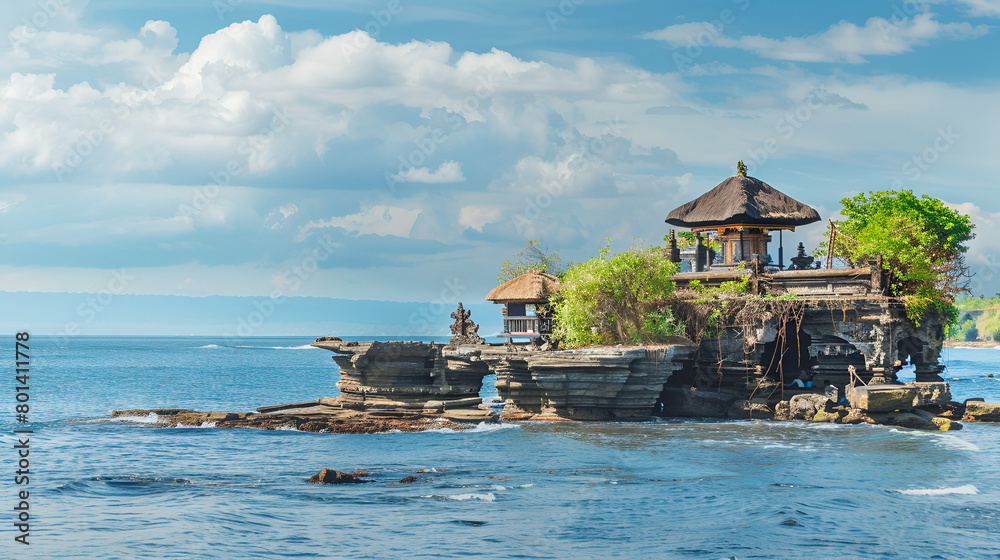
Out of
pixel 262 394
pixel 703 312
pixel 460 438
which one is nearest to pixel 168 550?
pixel 460 438

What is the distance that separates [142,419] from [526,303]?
19870 mm

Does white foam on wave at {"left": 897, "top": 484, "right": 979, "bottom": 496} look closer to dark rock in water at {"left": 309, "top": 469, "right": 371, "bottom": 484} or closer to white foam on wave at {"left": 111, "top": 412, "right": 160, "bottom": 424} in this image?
dark rock in water at {"left": 309, "top": 469, "right": 371, "bottom": 484}

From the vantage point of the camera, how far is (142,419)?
133 ft

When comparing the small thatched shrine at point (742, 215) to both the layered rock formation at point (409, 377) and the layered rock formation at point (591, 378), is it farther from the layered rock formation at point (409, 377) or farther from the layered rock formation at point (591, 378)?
the layered rock formation at point (409, 377)

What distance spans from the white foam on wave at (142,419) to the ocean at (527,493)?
3.88m

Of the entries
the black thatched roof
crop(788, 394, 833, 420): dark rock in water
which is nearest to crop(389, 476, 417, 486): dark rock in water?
crop(788, 394, 833, 420): dark rock in water

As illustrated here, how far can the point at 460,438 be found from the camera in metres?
32.3

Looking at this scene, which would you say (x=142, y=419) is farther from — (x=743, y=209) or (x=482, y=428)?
(x=743, y=209)

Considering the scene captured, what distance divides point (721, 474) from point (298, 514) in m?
12.0

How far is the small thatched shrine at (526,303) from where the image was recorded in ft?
129

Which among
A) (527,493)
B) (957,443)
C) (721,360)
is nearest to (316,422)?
(527,493)

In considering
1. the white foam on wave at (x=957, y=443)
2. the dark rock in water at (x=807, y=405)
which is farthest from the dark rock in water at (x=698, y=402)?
the white foam on wave at (x=957, y=443)

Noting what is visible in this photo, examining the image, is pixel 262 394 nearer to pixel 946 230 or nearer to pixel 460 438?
pixel 460 438

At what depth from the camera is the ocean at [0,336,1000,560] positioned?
17.6m
